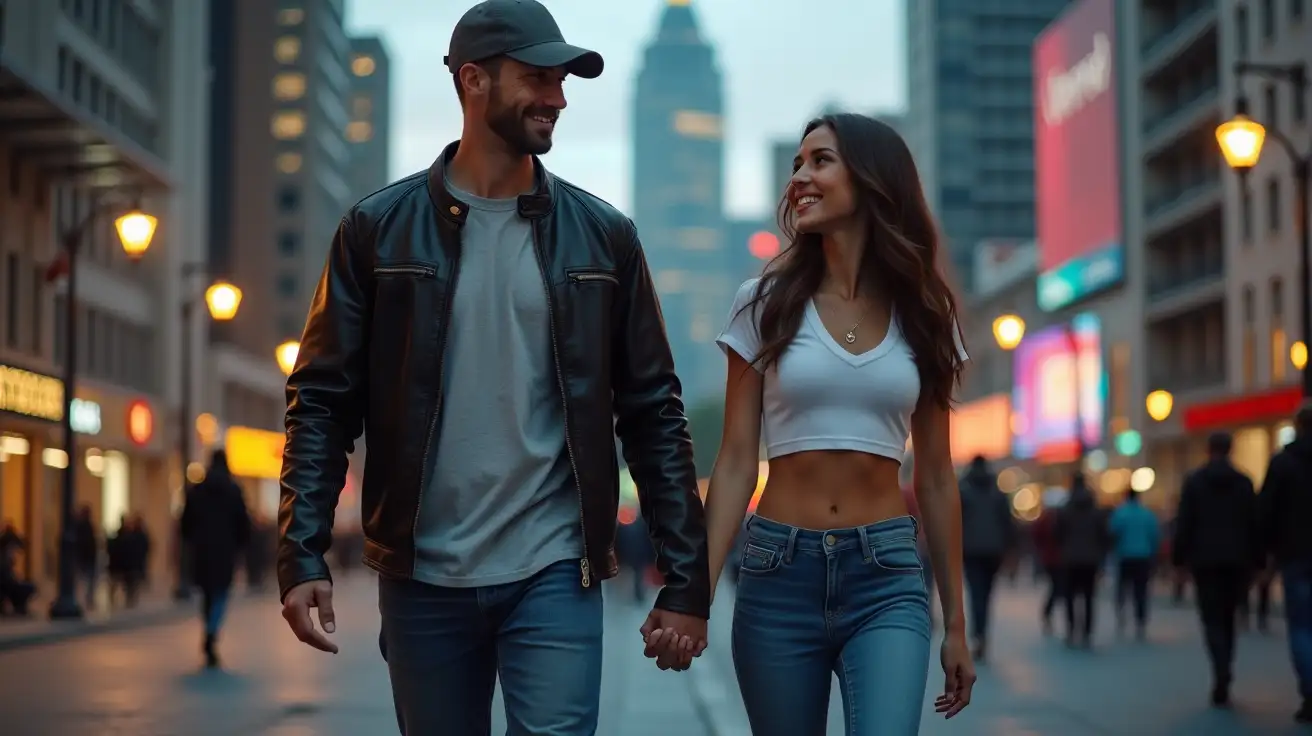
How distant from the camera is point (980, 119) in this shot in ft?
446

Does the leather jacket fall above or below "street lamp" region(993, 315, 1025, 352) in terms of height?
below

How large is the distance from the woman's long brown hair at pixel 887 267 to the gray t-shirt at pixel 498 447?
3.22ft

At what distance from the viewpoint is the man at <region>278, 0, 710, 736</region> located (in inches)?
183

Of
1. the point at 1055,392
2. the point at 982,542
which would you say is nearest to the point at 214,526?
the point at 982,542

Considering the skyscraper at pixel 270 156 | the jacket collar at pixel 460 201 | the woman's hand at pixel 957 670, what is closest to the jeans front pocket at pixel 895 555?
the woman's hand at pixel 957 670

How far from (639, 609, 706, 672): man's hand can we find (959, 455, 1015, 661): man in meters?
14.4

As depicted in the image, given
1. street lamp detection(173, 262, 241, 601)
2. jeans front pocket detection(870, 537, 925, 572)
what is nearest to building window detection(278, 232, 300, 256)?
street lamp detection(173, 262, 241, 601)

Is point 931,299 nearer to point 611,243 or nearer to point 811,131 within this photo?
point 811,131

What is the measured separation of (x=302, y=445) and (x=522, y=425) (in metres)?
0.49

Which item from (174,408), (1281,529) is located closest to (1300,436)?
(1281,529)

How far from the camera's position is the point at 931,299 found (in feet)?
18.6

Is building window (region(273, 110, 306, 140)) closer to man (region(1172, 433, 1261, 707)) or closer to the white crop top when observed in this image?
man (region(1172, 433, 1261, 707))

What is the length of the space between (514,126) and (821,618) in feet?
4.79

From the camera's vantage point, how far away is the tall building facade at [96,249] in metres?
44.6
